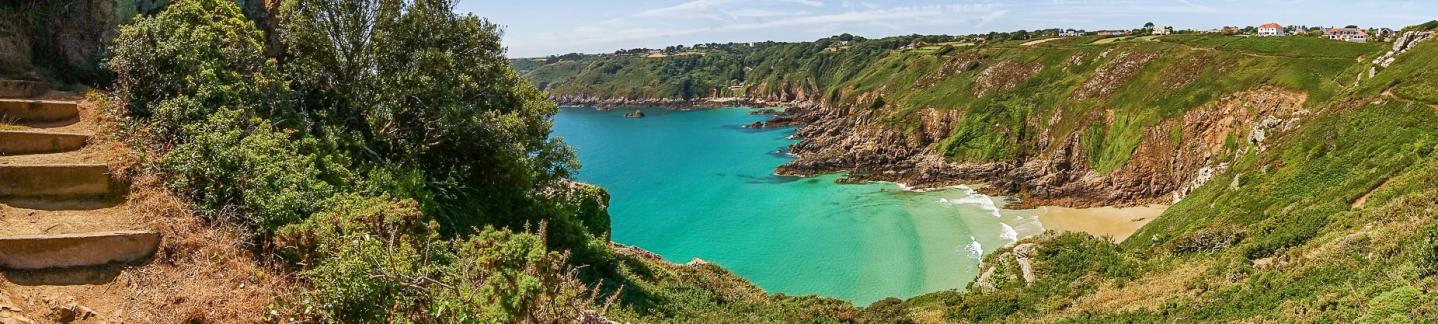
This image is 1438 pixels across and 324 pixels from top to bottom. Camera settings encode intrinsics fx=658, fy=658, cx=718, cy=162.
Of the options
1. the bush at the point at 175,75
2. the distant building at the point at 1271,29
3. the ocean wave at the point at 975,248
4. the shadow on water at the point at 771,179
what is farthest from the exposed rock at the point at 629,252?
the distant building at the point at 1271,29

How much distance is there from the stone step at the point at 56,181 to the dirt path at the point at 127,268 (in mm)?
68

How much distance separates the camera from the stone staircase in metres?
8.66

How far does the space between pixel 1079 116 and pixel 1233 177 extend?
26670mm

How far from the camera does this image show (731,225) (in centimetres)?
4812

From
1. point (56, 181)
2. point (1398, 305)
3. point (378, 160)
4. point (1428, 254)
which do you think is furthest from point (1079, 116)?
point (56, 181)

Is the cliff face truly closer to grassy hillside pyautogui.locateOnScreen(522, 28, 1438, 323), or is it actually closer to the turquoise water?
grassy hillside pyautogui.locateOnScreen(522, 28, 1438, 323)

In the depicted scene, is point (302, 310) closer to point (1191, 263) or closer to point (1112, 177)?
point (1191, 263)

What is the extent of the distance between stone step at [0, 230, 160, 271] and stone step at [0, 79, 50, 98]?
5.57 metres

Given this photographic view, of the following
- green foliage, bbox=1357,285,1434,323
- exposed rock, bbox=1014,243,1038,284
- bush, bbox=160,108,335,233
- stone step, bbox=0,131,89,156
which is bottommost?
exposed rock, bbox=1014,243,1038,284

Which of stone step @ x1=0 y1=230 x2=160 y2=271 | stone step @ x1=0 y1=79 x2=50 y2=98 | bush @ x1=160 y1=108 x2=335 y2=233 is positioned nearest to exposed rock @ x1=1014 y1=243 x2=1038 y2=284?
bush @ x1=160 y1=108 x2=335 y2=233

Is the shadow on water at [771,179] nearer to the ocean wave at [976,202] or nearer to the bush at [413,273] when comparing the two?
the ocean wave at [976,202]

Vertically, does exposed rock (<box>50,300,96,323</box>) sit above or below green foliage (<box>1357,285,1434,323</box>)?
above

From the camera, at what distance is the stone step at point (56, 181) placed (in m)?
9.73

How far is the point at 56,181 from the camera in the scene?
32.9ft
